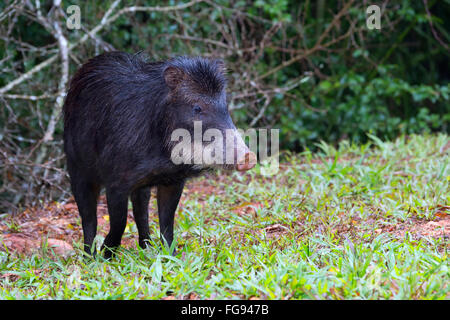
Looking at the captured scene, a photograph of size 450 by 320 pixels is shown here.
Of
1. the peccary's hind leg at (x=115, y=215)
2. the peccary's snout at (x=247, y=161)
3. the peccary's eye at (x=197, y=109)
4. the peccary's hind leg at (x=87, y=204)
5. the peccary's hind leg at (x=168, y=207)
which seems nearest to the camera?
the peccary's snout at (x=247, y=161)

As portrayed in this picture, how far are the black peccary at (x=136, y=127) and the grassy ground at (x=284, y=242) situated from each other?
1.14 ft

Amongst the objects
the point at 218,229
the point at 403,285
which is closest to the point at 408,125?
the point at 218,229

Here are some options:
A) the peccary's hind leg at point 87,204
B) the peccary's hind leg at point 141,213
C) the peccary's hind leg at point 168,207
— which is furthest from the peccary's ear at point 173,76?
the peccary's hind leg at point 87,204

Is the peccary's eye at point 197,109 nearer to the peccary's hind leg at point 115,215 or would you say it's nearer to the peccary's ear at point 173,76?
the peccary's ear at point 173,76

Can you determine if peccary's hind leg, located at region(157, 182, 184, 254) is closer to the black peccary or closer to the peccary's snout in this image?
the black peccary

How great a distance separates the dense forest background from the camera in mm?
6445

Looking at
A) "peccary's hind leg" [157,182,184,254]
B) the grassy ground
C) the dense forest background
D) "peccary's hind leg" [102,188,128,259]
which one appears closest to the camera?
the grassy ground

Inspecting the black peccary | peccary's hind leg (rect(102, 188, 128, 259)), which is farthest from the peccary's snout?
peccary's hind leg (rect(102, 188, 128, 259))

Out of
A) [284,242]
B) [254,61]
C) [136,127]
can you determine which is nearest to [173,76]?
[136,127]

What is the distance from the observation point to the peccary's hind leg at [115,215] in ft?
12.4

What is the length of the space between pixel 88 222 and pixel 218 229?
37.1 inches

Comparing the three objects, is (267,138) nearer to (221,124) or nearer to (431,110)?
(431,110)

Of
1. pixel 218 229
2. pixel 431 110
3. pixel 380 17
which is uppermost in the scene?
pixel 380 17

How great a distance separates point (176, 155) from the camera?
3654 millimetres
